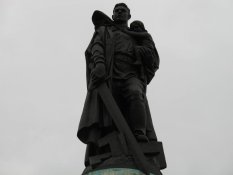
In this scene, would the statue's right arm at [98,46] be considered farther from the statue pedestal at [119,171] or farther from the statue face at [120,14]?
the statue pedestal at [119,171]

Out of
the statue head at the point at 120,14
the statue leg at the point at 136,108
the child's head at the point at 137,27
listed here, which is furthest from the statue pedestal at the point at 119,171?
the statue head at the point at 120,14

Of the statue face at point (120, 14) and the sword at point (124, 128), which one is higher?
the statue face at point (120, 14)

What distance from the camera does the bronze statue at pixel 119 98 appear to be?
941cm

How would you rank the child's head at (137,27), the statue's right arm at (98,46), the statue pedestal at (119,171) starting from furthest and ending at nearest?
the child's head at (137,27)
the statue's right arm at (98,46)
the statue pedestal at (119,171)

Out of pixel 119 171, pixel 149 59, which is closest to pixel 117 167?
pixel 119 171

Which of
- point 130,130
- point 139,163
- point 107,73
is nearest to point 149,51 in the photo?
point 107,73

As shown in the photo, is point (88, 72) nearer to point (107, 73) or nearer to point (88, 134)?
point (107, 73)

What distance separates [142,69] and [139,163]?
266 cm

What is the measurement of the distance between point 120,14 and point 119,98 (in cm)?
248

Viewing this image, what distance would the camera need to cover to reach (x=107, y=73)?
1062cm

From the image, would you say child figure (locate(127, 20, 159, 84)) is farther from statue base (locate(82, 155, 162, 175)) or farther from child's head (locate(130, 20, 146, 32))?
statue base (locate(82, 155, 162, 175))

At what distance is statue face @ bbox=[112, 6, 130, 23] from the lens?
39.4 ft

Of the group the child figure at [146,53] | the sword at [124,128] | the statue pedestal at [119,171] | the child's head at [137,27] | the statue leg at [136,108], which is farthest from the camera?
the child's head at [137,27]

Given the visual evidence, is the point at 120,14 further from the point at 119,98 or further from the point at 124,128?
the point at 124,128
